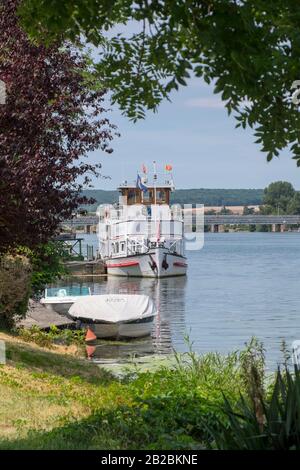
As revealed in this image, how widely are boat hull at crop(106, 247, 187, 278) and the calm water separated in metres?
1.36

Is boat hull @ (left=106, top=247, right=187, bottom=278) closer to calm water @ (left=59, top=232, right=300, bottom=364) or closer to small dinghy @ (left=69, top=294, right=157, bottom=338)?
calm water @ (left=59, top=232, right=300, bottom=364)

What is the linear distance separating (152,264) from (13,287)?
202ft

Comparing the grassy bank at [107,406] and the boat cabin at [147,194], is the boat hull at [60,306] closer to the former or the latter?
the grassy bank at [107,406]

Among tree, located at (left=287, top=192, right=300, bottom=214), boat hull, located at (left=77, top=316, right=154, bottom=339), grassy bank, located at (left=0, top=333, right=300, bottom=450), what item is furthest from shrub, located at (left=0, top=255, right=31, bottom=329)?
tree, located at (left=287, top=192, right=300, bottom=214)

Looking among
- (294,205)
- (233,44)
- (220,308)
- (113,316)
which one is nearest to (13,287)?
(113,316)

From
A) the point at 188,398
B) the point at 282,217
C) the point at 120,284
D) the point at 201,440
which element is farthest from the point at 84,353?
the point at 282,217

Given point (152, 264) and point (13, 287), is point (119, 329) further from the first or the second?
point (152, 264)

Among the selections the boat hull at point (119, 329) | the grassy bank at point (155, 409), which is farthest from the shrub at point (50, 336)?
the grassy bank at point (155, 409)

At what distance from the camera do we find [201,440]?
8.71 meters

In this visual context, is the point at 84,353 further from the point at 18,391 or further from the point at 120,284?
the point at 120,284

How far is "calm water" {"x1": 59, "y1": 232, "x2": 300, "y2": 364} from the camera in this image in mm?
Result: 31297

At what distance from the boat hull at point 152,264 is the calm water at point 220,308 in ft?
4.45

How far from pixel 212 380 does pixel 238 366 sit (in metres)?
1.40

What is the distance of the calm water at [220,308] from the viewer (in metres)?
31.3
